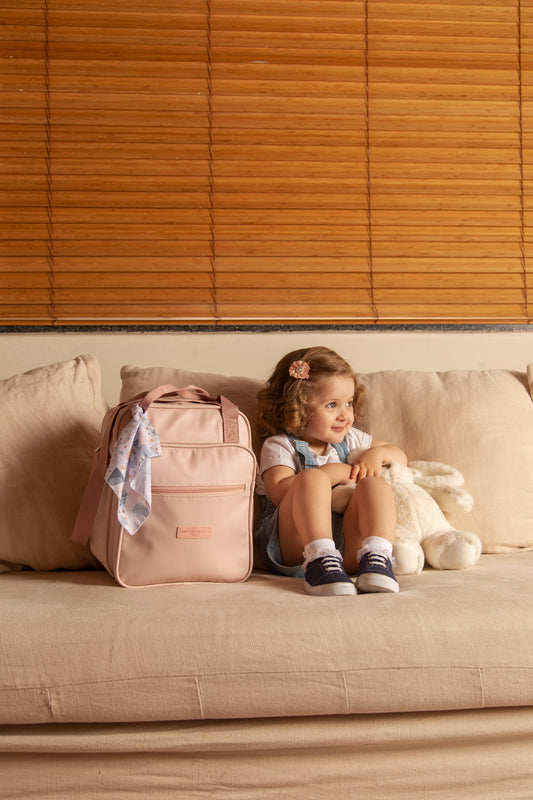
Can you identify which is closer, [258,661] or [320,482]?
[258,661]

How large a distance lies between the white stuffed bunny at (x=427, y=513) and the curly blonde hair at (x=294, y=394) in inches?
6.3

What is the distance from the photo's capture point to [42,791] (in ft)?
3.70

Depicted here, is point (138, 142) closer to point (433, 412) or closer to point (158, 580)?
point (433, 412)

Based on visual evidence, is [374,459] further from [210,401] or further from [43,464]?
[43,464]

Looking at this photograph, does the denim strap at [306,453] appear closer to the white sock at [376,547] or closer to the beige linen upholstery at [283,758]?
the white sock at [376,547]

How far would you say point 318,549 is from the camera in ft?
4.67

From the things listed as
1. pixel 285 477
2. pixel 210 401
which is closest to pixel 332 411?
pixel 285 477

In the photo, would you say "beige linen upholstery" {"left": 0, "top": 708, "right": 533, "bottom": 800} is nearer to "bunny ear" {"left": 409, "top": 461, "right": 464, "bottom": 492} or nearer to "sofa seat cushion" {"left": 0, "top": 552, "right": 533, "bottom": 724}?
"sofa seat cushion" {"left": 0, "top": 552, "right": 533, "bottom": 724}

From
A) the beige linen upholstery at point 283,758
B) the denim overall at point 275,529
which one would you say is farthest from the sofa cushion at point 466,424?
the beige linen upholstery at point 283,758

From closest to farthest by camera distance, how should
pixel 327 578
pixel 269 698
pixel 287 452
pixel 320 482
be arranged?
pixel 269 698 < pixel 327 578 < pixel 320 482 < pixel 287 452

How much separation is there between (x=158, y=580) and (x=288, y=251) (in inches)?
44.3

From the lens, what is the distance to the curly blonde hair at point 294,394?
1771 mm

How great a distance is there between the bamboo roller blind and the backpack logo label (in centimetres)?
86

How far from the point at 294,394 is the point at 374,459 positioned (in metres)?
0.24
